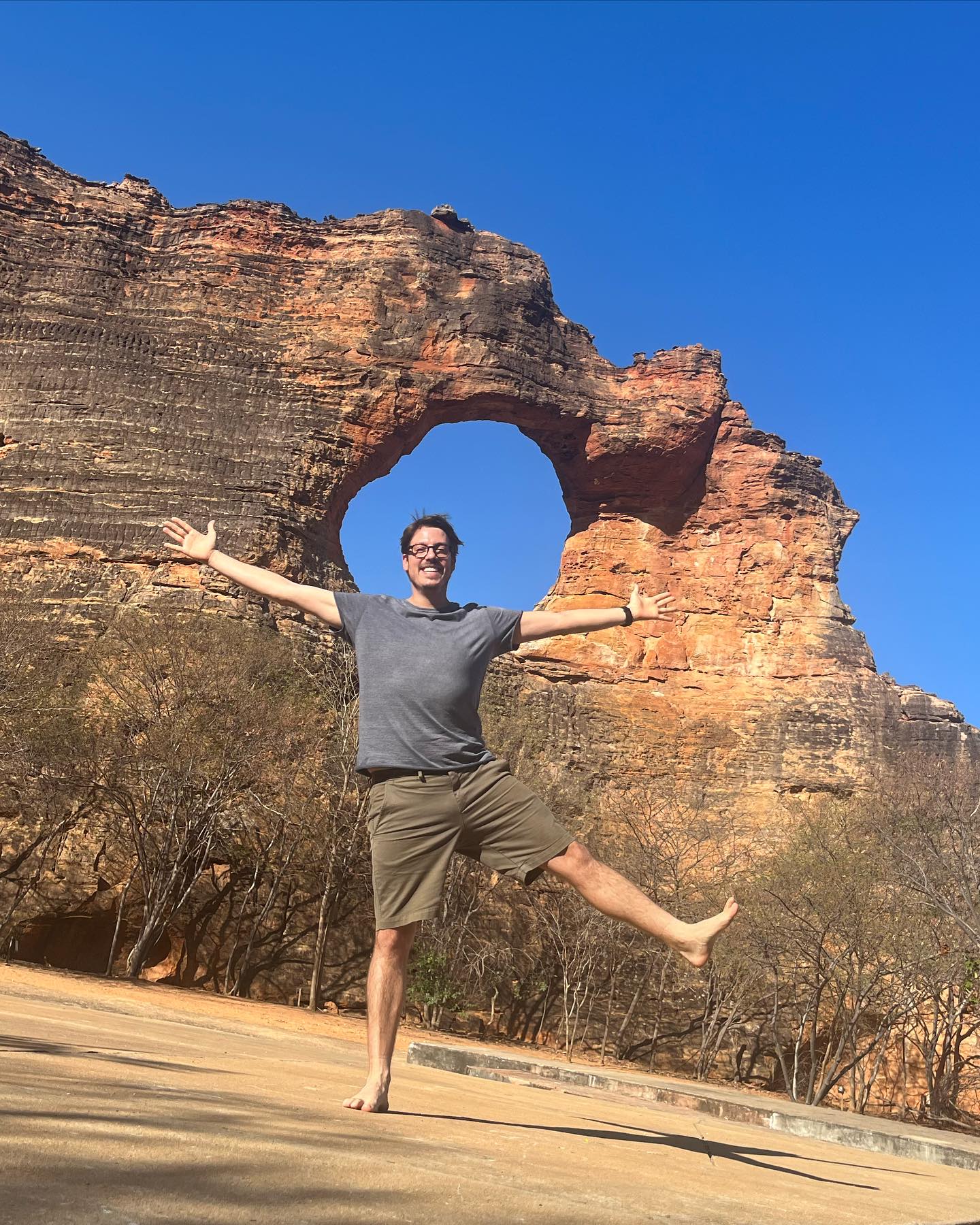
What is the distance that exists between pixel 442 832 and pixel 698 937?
2.80 ft

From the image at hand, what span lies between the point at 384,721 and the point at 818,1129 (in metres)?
3.05

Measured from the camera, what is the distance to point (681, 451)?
112 ft

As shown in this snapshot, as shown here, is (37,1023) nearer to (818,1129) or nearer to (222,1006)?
(818,1129)

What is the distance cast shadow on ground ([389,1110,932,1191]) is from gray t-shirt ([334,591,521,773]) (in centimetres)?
106

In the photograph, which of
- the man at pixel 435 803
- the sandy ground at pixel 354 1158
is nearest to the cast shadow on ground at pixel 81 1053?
the sandy ground at pixel 354 1158

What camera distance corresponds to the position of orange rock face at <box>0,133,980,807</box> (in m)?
29.4

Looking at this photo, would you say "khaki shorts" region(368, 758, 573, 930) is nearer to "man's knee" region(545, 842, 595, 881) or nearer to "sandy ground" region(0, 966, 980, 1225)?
"man's knee" region(545, 842, 595, 881)

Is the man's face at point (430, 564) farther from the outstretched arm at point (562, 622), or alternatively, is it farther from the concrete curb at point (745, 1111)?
the concrete curb at point (745, 1111)

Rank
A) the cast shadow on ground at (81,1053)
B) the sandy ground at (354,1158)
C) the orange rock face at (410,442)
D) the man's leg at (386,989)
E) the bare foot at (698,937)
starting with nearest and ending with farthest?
the sandy ground at (354,1158), the cast shadow on ground at (81,1053), the man's leg at (386,989), the bare foot at (698,937), the orange rock face at (410,442)

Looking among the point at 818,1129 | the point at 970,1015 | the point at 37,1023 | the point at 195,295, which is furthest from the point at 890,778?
the point at 37,1023

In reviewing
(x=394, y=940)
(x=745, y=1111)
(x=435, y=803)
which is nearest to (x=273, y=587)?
(x=435, y=803)

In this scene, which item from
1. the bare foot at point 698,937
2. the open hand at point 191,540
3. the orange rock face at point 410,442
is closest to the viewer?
the bare foot at point 698,937

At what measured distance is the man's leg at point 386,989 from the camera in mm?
3354

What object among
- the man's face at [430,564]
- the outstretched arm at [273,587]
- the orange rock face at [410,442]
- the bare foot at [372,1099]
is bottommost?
the bare foot at [372,1099]
